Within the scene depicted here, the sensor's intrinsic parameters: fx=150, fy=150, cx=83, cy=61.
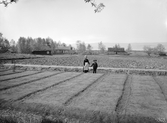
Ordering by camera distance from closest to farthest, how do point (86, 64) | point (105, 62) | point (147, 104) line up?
point (147, 104)
point (86, 64)
point (105, 62)

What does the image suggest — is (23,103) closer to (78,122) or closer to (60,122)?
(60,122)

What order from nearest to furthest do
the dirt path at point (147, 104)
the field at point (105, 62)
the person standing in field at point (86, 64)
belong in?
the dirt path at point (147, 104) → the person standing in field at point (86, 64) → the field at point (105, 62)

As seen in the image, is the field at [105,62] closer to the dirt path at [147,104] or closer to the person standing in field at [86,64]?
the person standing in field at [86,64]

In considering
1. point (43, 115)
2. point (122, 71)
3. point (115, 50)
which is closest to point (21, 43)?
point (115, 50)

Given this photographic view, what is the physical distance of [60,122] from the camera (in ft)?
17.0

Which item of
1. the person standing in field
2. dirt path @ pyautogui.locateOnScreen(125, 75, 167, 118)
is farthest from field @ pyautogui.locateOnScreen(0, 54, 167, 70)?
dirt path @ pyautogui.locateOnScreen(125, 75, 167, 118)

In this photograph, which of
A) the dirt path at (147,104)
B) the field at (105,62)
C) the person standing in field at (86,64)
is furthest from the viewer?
the field at (105,62)

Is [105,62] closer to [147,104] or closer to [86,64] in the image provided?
[86,64]

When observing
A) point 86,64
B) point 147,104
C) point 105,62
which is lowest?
point 105,62

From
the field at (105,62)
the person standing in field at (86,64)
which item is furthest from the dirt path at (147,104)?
the field at (105,62)

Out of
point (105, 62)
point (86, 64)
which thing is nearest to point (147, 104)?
point (86, 64)

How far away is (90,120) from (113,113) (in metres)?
0.97

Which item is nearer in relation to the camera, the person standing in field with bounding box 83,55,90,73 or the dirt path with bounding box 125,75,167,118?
the dirt path with bounding box 125,75,167,118

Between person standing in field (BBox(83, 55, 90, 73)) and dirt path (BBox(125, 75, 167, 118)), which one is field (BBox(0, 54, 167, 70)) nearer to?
person standing in field (BBox(83, 55, 90, 73))
